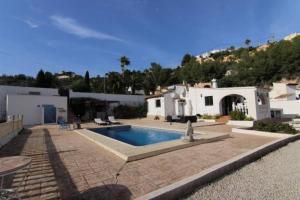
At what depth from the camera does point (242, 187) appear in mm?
4379

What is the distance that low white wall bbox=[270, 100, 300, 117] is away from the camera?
2296 centimetres

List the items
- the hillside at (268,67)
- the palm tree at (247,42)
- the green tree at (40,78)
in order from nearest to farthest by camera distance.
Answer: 1. the green tree at (40,78)
2. the hillside at (268,67)
3. the palm tree at (247,42)

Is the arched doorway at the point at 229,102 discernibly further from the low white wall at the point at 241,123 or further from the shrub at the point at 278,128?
the shrub at the point at 278,128

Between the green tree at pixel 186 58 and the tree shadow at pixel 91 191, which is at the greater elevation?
the green tree at pixel 186 58

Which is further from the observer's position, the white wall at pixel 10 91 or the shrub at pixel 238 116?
the white wall at pixel 10 91

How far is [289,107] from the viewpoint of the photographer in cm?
2364

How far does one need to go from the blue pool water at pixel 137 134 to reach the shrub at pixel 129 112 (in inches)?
532

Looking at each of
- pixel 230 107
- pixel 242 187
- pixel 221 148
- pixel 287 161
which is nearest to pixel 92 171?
pixel 242 187

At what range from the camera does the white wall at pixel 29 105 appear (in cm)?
2247

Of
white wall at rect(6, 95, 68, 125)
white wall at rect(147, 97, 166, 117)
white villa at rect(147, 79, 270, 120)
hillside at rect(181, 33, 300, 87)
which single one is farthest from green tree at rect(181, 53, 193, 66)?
white wall at rect(6, 95, 68, 125)

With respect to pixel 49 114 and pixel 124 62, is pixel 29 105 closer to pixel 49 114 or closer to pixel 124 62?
pixel 49 114

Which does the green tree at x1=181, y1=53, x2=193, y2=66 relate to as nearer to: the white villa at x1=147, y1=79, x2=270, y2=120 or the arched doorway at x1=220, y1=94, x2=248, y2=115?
the white villa at x1=147, y1=79, x2=270, y2=120

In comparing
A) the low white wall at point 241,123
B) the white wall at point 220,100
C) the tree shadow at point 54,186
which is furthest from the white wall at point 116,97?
the tree shadow at point 54,186

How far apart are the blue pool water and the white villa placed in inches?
289
